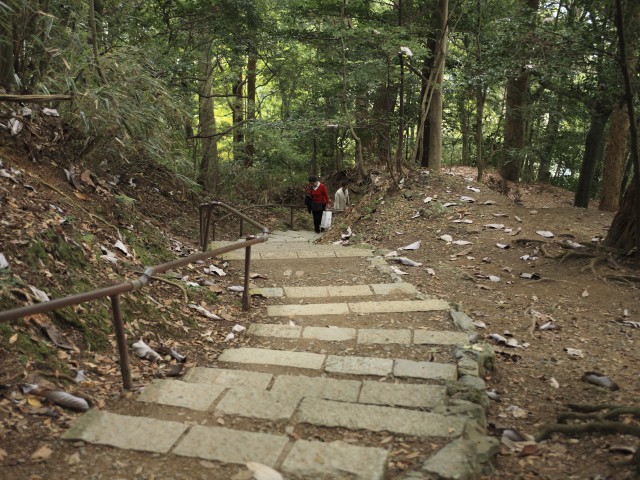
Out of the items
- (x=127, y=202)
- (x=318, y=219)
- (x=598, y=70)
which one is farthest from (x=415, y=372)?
(x=318, y=219)

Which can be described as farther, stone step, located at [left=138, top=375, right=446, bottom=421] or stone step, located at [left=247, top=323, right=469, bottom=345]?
stone step, located at [left=247, top=323, right=469, bottom=345]

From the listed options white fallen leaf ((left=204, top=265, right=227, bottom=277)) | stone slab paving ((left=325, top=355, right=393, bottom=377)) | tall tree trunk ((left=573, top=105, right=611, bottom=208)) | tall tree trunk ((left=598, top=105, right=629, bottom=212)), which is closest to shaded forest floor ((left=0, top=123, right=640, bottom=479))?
white fallen leaf ((left=204, top=265, right=227, bottom=277))

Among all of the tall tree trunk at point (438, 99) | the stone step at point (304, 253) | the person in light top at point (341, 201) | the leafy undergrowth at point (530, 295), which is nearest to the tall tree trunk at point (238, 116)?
the person in light top at point (341, 201)

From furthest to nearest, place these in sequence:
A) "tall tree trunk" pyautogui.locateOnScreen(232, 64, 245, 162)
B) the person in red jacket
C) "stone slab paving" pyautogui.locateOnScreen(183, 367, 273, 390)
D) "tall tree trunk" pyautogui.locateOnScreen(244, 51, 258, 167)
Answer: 1. "tall tree trunk" pyautogui.locateOnScreen(232, 64, 245, 162)
2. "tall tree trunk" pyautogui.locateOnScreen(244, 51, 258, 167)
3. the person in red jacket
4. "stone slab paving" pyautogui.locateOnScreen(183, 367, 273, 390)

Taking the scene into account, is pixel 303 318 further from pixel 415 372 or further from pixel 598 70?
pixel 598 70

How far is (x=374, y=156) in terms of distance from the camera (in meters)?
13.4

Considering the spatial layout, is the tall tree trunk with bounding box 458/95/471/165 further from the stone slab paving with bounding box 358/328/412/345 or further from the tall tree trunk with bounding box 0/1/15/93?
the tall tree trunk with bounding box 0/1/15/93

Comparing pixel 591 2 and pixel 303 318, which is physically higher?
pixel 591 2

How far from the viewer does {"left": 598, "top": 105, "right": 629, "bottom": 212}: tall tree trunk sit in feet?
31.5

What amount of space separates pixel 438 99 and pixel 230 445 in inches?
377

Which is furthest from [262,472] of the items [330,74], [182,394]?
[330,74]

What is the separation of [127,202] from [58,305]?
12.8 feet

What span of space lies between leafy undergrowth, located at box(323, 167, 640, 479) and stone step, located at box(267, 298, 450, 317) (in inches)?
14.7

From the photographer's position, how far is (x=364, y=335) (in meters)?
4.15
